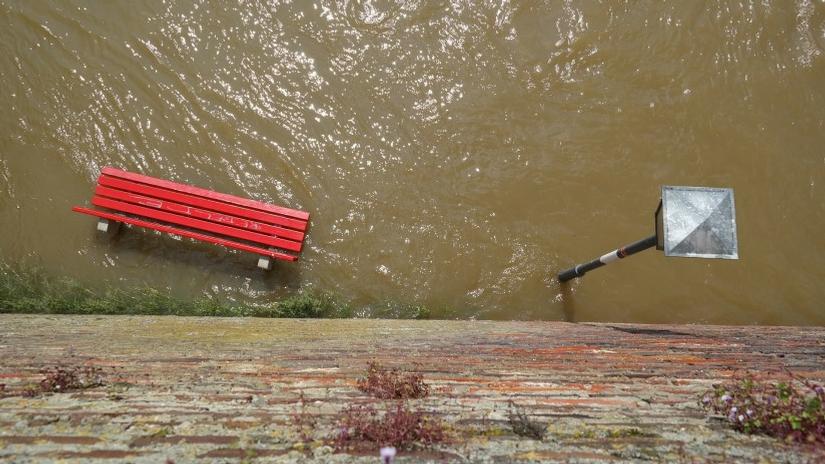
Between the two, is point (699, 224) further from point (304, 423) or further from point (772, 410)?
point (304, 423)

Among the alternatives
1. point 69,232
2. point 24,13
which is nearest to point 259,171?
point 69,232

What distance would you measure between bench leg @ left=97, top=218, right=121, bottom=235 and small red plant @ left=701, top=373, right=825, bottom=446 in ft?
21.1

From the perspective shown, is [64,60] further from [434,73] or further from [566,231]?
[566,231]

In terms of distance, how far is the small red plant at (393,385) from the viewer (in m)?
3.05

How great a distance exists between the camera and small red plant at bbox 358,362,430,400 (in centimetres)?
305

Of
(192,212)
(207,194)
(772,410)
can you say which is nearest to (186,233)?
(192,212)

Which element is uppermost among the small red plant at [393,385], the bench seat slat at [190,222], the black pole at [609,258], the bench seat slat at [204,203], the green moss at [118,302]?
the bench seat slat at [204,203]

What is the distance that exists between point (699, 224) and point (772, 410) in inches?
74.9

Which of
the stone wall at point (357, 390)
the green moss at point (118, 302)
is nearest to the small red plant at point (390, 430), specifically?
the stone wall at point (357, 390)

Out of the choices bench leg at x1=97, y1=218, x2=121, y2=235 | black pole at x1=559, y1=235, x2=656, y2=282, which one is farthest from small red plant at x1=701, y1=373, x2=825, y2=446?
bench leg at x1=97, y1=218, x2=121, y2=235

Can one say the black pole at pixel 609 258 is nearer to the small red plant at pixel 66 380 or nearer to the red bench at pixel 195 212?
the red bench at pixel 195 212

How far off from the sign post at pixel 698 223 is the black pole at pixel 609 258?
384mm

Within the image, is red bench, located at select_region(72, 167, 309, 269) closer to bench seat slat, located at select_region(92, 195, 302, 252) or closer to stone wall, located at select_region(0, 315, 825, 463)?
bench seat slat, located at select_region(92, 195, 302, 252)

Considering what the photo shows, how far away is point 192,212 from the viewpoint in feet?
21.7
